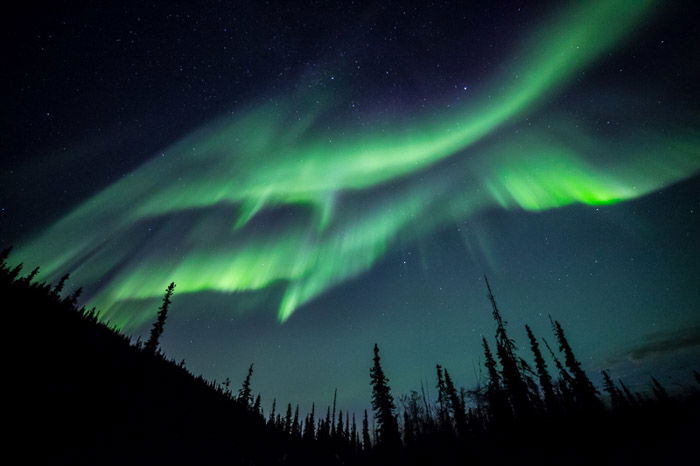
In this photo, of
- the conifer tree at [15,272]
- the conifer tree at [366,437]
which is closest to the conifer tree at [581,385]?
the conifer tree at [366,437]

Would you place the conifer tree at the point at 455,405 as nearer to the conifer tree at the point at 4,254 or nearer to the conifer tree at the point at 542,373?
the conifer tree at the point at 542,373

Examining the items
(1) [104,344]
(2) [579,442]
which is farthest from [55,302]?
(2) [579,442]

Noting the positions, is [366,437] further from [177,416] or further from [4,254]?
[4,254]

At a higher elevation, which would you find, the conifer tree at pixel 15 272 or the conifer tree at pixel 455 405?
the conifer tree at pixel 15 272

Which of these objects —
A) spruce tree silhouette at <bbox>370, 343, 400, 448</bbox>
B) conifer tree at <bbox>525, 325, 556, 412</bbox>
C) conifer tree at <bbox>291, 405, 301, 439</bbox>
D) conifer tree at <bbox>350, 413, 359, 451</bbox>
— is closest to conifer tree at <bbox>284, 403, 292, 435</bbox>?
conifer tree at <bbox>291, 405, 301, 439</bbox>

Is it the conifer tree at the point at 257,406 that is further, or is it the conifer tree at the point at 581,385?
the conifer tree at the point at 257,406

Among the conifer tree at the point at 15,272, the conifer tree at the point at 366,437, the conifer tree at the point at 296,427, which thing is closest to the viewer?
the conifer tree at the point at 15,272

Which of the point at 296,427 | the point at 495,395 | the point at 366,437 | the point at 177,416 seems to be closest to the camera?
the point at 177,416

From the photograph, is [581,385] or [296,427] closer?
A: [581,385]

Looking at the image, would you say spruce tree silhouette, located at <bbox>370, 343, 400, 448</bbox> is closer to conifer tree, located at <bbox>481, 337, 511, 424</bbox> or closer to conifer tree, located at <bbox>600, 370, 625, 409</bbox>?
conifer tree, located at <bbox>481, 337, 511, 424</bbox>

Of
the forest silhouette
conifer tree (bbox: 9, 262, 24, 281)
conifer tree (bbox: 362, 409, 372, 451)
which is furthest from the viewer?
conifer tree (bbox: 362, 409, 372, 451)

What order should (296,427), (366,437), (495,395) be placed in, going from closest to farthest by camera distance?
(495,395) < (366,437) < (296,427)

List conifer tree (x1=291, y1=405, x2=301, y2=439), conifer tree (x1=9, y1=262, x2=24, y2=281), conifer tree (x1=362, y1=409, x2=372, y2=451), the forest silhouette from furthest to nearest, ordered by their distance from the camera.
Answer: conifer tree (x1=291, y1=405, x2=301, y2=439), conifer tree (x1=362, y1=409, x2=372, y2=451), conifer tree (x1=9, y1=262, x2=24, y2=281), the forest silhouette

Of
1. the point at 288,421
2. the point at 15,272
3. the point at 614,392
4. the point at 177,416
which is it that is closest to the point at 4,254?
the point at 15,272
